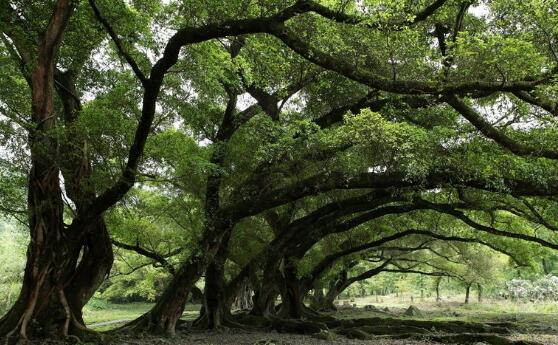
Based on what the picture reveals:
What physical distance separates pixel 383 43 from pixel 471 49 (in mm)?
1363

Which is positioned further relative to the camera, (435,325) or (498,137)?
(435,325)

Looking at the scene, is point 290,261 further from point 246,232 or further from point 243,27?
point 243,27

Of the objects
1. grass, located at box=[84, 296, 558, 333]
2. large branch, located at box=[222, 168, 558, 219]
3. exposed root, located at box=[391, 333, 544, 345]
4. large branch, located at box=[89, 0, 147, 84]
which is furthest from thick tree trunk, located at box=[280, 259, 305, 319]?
large branch, located at box=[89, 0, 147, 84]

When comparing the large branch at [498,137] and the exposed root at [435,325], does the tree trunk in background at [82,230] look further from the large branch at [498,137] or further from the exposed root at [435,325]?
the exposed root at [435,325]

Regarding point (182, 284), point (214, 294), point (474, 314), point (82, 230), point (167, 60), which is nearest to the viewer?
point (167, 60)

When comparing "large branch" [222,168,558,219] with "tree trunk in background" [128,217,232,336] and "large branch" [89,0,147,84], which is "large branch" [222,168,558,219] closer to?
"tree trunk in background" [128,217,232,336]

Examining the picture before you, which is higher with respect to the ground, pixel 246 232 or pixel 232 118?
pixel 232 118

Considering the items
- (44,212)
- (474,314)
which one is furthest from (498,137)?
(474,314)

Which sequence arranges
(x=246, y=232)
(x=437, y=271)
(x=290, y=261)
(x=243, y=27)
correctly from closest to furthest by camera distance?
1. (x=243, y=27)
2. (x=246, y=232)
3. (x=290, y=261)
4. (x=437, y=271)

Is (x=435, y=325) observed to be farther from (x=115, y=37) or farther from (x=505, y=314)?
(x=505, y=314)

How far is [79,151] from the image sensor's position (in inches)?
352

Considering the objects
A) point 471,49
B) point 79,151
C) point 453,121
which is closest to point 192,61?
point 79,151

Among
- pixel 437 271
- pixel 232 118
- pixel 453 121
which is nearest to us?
pixel 453 121

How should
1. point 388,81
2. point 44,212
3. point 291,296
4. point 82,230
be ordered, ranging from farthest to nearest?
1. point 291,296
2. point 82,230
3. point 44,212
4. point 388,81
